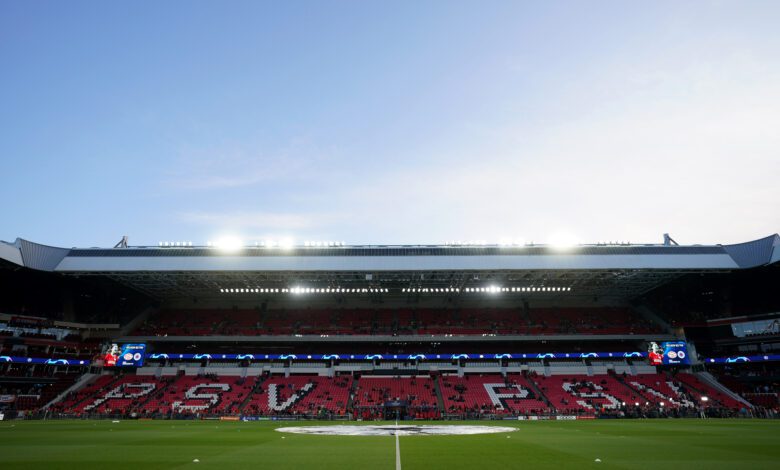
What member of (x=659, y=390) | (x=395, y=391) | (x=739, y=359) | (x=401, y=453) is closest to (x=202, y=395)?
(x=395, y=391)

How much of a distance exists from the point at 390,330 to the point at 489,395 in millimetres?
16391

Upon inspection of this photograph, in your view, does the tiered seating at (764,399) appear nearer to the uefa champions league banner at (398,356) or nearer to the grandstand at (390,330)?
the grandstand at (390,330)

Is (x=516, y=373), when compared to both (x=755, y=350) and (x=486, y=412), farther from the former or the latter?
(x=755, y=350)

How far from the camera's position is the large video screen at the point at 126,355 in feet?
195

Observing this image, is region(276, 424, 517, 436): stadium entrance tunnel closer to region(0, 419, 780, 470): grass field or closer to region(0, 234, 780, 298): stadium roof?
region(0, 419, 780, 470): grass field

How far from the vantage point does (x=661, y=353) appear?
57.9 meters

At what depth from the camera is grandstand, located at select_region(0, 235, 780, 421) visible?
2025 inches

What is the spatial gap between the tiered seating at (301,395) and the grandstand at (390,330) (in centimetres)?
29

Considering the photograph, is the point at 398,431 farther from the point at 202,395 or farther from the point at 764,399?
the point at 764,399

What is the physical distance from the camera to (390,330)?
63.7 metres

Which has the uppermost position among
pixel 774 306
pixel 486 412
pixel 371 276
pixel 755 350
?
pixel 371 276

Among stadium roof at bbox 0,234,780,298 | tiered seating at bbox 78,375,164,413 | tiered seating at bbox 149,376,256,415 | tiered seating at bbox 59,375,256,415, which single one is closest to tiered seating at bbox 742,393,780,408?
stadium roof at bbox 0,234,780,298

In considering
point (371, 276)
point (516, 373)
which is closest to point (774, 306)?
point (516, 373)

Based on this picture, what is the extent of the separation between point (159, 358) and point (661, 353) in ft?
213
